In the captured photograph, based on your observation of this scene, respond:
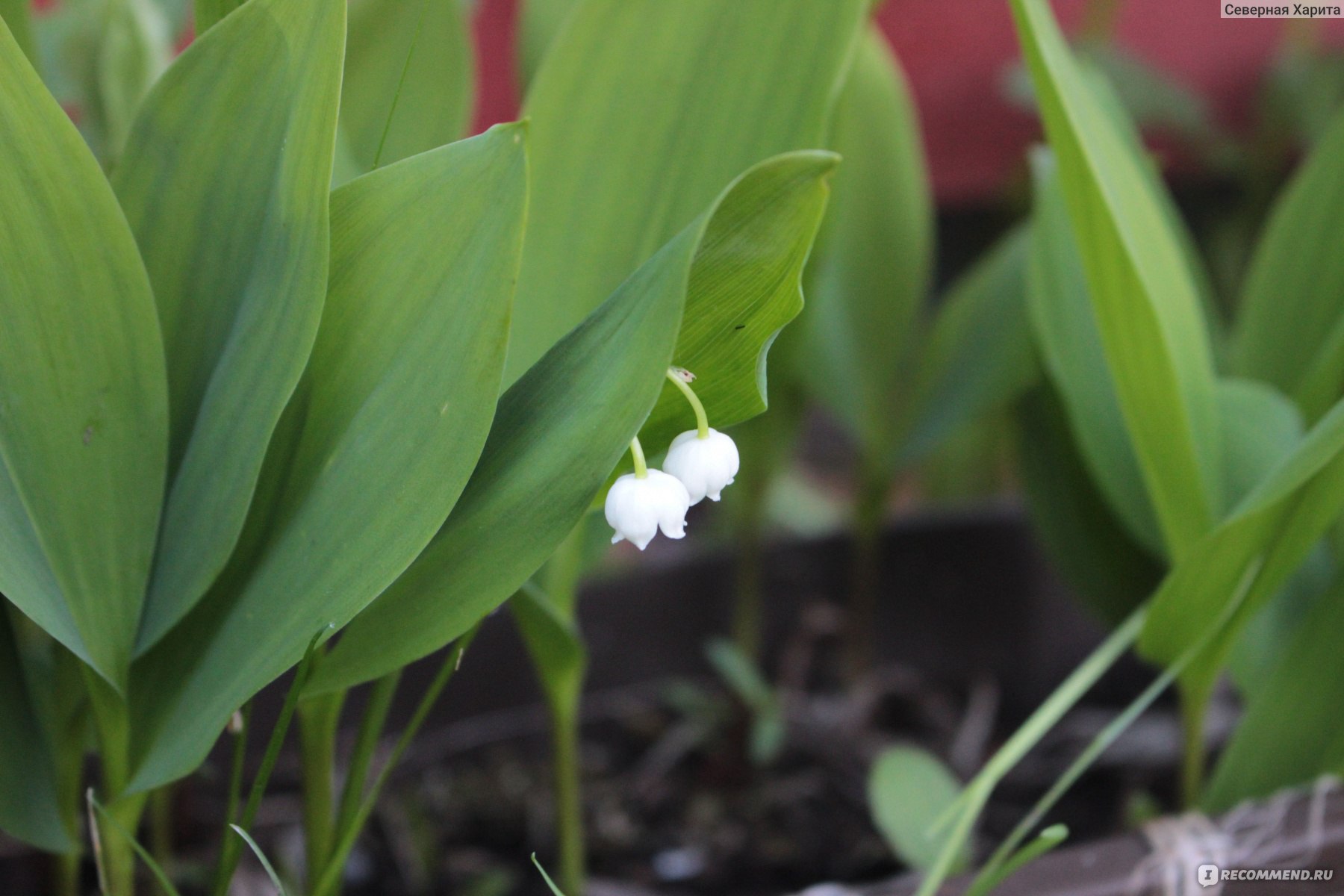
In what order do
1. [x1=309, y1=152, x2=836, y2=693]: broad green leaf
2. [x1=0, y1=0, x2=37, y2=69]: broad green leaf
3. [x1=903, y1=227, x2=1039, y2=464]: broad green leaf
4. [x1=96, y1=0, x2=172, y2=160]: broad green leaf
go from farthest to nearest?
1. [x1=903, y1=227, x2=1039, y2=464]: broad green leaf
2. [x1=96, y1=0, x2=172, y2=160]: broad green leaf
3. [x1=0, y1=0, x2=37, y2=69]: broad green leaf
4. [x1=309, y1=152, x2=836, y2=693]: broad green leaf

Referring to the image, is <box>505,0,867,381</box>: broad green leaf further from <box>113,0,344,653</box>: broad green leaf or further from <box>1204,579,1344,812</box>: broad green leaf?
<box>1204,579,1344,812</box>: broad green leaf

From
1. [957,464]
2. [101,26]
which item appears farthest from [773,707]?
[101,26]

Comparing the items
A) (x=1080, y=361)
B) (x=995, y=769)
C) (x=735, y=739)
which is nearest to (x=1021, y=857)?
(x=995, y=769)

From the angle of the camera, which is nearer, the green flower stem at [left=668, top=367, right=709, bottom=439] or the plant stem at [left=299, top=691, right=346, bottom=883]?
the green flower stem at [left=668, top=367, right=709, bottom=439]

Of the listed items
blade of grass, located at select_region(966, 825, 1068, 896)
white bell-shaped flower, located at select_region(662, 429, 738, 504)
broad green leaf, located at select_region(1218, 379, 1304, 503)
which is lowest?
blade of grass, located at select_region(966, 825, 1068, 896)

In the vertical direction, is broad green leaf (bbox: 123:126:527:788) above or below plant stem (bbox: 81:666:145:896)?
above

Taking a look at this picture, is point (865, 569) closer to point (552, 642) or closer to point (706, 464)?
point (552, 642)

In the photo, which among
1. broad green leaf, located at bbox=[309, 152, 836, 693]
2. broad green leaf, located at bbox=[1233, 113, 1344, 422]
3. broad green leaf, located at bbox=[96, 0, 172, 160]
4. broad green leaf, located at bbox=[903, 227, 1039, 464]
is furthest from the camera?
broad green leaf, located at bbox=[903, 227, 1039, 464]

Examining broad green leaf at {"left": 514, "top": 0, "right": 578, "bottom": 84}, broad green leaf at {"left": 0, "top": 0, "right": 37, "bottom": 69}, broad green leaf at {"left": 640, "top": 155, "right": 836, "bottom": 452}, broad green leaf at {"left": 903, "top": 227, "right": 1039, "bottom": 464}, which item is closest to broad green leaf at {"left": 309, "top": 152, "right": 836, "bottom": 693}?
broad green leaf at {"left": 640, "top": 155, "right": 836, "bottom": 452}

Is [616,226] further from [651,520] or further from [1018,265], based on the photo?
[1018,265]
